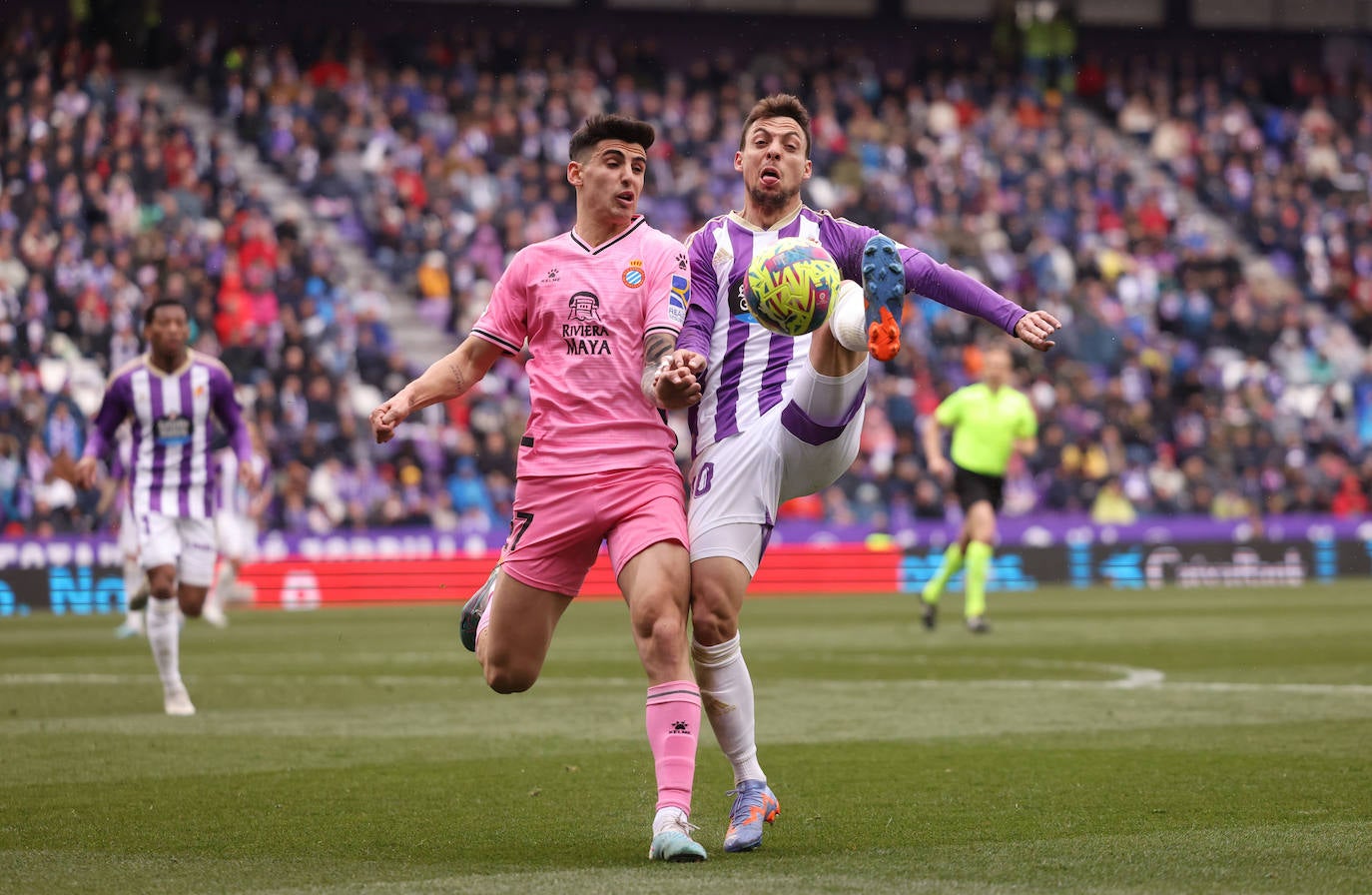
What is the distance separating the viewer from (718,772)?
330 inches

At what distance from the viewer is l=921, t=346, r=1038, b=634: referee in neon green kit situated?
17781 mm

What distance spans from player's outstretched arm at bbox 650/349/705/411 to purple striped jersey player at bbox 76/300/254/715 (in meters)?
6.15

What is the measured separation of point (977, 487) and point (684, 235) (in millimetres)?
13889

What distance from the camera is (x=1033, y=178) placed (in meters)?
33.9

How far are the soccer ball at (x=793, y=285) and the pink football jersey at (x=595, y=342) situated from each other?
0.37 metres

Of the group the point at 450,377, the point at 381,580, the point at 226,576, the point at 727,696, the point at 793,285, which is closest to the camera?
the point at 793,285

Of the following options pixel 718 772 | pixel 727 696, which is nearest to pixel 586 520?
pixel 727 696

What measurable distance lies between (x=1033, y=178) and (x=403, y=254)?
38.8 ft

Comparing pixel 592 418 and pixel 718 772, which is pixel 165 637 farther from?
pixel 592 418

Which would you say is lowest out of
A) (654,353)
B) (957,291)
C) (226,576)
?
(226,576)

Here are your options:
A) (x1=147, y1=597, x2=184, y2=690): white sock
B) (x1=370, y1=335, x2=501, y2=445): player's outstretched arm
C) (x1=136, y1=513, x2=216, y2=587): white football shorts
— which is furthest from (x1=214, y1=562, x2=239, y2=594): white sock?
(x1=370, y1=335, x2=501, y2=445): player's outstretched arm

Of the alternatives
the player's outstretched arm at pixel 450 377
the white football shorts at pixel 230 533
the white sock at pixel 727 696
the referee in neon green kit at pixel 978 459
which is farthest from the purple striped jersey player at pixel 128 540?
the referee in neon green kit at pixel 978 459

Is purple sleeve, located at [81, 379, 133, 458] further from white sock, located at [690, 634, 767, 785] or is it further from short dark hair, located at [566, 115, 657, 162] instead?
white sock, located at [690, 634, 767, 785]

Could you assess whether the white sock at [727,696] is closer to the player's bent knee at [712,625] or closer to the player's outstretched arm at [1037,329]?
the player's bent knee at [712,625]
